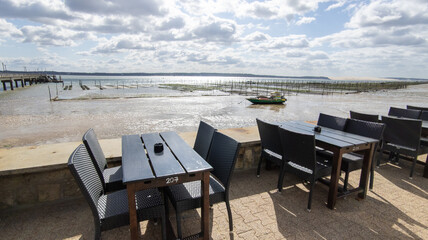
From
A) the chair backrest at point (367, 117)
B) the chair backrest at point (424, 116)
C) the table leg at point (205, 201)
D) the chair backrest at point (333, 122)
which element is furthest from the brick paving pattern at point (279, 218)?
the chair backrest at point (424, 116)

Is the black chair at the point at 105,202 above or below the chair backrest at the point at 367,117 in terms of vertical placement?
below

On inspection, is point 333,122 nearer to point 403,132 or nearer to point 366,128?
point 366,128

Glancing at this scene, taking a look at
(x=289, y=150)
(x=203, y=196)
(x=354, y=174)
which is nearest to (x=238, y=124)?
(x=354, y=174)

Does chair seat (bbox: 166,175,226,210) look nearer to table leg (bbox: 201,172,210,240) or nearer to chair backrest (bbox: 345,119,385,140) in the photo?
table leg (bbox: 201,172,210,240)

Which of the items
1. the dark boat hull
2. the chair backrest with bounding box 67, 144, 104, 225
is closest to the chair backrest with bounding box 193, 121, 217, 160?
the chair backrest with bounding box 67, 144, 104, 225

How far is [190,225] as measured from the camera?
233 centimetres

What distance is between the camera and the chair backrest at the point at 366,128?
9.65ft

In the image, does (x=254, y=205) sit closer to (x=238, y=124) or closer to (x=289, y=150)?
(x=289, y=150)

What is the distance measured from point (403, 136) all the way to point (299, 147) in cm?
228

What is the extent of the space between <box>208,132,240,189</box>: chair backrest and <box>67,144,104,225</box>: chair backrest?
1.12 meters

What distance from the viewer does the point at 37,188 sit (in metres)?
2.54

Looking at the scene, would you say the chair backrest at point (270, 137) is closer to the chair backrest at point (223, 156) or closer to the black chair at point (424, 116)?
the chair backrest at point (223, 156)

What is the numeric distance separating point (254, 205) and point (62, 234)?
6.60 ft

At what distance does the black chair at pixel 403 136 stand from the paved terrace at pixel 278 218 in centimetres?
67
